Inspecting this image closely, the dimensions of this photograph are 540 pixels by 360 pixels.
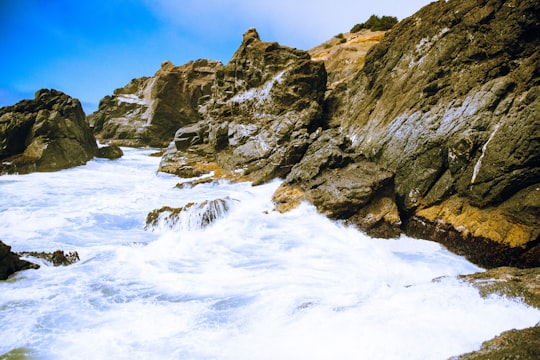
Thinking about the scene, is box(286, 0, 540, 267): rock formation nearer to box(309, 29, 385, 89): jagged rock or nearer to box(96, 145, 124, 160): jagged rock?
box(309, 29, 385, 89): jagged rock

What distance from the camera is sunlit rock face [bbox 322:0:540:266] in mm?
7297

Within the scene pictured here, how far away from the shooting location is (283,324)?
15.7 feet

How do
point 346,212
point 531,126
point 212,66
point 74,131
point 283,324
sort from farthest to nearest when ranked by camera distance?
point 212,66
point 74,131
point 346,212
point 531,126
point 283,324

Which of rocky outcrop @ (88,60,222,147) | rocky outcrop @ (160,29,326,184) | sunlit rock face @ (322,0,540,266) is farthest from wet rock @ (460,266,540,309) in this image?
rocky outcrop @ (88,60,222,147)

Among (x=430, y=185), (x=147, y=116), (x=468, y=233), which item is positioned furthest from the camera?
(x=147, y=116)

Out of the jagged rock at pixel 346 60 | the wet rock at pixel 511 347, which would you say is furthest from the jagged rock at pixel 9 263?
the jagged rock at pixel 346 60

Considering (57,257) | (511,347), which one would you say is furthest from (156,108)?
(511,347)

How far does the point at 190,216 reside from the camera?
10695 millimetres

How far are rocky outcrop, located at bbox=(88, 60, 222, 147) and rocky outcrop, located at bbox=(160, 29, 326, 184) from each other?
2223 centimetres

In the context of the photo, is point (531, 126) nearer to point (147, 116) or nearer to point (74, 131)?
point (74, 131)

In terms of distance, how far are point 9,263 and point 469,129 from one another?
12.1 meters

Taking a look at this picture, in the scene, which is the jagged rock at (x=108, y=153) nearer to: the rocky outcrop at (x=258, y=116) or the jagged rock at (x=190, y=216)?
the rocky outcrop at (x=258, y=116)

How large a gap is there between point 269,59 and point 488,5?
42.7 ft

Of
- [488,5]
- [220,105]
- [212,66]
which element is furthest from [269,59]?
[212,66]
